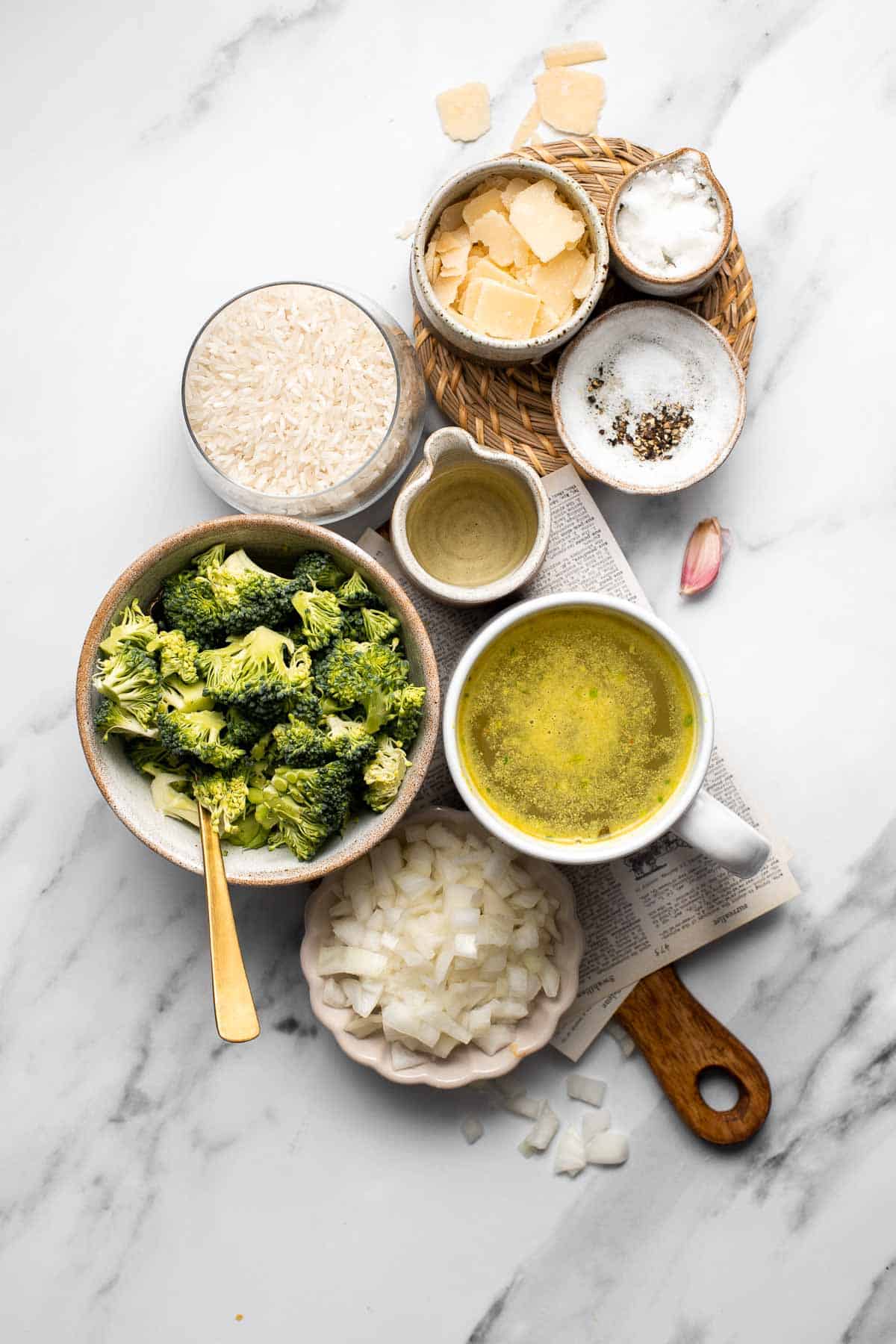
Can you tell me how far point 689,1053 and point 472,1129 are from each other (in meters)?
0.43

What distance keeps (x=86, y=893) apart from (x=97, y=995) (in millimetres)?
195

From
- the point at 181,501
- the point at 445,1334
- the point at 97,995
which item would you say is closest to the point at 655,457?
the point at 181,501

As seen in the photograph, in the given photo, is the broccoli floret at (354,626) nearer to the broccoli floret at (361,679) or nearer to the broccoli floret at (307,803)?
the broccoli floret at (361,679)

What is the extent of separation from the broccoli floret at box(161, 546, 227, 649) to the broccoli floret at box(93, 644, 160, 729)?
0.09 m

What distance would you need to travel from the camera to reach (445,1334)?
75.0 inches

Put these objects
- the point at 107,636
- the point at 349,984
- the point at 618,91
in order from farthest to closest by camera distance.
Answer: the point at 618,91
the point at 349,984
the point at 107,636

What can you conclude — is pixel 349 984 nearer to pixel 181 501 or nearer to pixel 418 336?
pixel 181 501

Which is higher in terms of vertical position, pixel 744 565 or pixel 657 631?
pixel 657 631

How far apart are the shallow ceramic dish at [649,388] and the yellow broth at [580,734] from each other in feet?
1.06

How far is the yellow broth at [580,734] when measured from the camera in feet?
5.32

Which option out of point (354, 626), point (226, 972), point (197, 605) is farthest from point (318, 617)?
point (226, 972)

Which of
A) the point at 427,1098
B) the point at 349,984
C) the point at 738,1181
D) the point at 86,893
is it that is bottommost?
the point at 738,1181

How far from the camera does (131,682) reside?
4.93ft

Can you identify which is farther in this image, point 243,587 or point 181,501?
point 181,501
